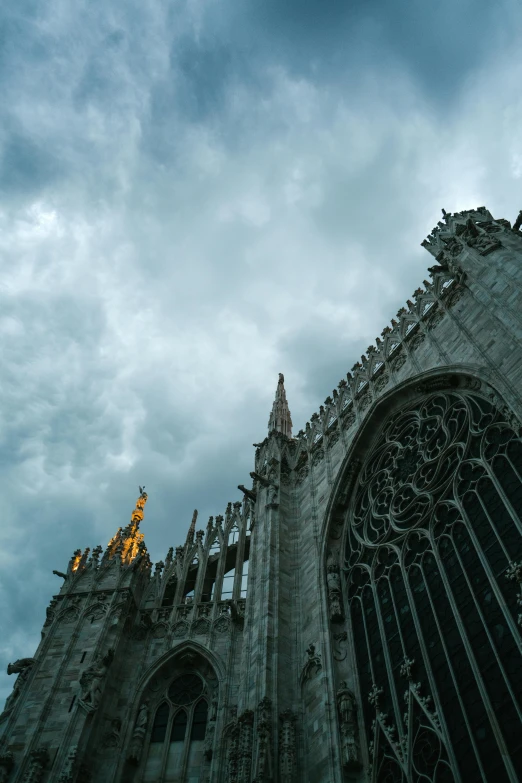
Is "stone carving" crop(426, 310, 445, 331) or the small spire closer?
"stone carving" crop(426, 310, 445, 331)

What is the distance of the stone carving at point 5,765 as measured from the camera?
47.2ft

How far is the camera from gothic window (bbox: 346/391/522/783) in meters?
10.5

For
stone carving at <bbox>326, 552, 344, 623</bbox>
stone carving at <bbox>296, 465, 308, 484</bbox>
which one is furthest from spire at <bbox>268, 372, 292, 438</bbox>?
stone carving at <bbox>326, 552, 344, 623</bbox>

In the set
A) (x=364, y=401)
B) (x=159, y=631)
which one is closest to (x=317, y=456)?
(x=364, y=401)

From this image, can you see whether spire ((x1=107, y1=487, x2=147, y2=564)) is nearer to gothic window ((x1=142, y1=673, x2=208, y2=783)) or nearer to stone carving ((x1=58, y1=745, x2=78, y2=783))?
gothic window ((x1=142, y1=673, x2=208, y2=783))

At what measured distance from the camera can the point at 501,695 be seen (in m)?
10.3

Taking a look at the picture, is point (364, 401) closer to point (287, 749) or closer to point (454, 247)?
point (454, 247)

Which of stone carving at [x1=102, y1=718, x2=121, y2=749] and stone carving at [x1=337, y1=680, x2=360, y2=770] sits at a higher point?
stone carving at [x1=102, y1=718, x2=121, y2=749]

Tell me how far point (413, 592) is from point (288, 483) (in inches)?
342

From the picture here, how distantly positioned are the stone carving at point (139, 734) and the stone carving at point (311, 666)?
16.3 feet

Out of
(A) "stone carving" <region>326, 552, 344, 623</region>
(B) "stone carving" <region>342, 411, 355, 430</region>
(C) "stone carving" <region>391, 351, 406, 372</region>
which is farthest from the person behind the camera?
(B) "stone carving" <region>342, 411, 355, 430</region>

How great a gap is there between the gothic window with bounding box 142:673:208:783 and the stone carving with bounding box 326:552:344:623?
195 inches

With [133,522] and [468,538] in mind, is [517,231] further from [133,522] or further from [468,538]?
[133,522]

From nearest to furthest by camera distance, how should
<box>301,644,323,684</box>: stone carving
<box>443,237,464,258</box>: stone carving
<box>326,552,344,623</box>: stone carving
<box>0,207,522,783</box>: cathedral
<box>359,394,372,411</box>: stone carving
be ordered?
<box>0,207,522,783</box>: cathedral → <box>301,644,323,684</box>: stone carving → <box>326,552,344,623</box>: stone carving → <box>443,237,464,258</box>: stone carving → <box>359,394,372,411</box>: stone carving
